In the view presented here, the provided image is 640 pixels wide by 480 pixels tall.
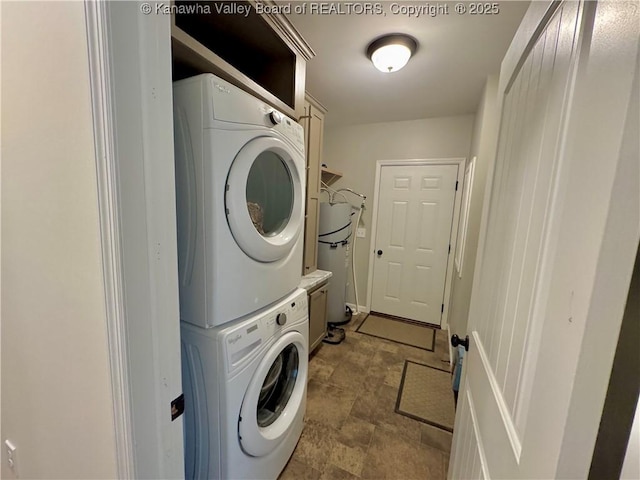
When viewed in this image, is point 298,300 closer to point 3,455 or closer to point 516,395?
point 516,395

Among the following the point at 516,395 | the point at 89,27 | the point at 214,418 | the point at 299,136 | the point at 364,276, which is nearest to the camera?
the point at 89,27

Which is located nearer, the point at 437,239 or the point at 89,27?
the point at 89,27

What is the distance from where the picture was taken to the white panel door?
293cm

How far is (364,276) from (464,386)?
2.37 meters

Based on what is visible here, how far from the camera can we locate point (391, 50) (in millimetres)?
1554

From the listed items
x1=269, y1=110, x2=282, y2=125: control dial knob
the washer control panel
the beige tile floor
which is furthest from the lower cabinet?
x1=269, y1=110, x2=282, y2=125: control dial knob

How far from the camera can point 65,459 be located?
771 millimetres

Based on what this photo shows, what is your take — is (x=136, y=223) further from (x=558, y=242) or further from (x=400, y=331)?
(x=400, y=331)

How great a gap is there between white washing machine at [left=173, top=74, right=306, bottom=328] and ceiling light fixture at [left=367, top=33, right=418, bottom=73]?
3.12 feet

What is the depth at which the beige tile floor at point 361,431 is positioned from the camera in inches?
54.4

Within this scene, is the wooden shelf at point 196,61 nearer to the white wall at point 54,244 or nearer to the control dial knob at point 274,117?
the control dial knob at point 274,117

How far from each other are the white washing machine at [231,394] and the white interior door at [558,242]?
30.2 inches

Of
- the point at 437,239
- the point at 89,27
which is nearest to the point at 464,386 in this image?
the point at 89,27

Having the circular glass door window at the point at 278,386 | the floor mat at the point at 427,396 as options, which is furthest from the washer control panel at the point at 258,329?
the floor mat at the point at 427,396
